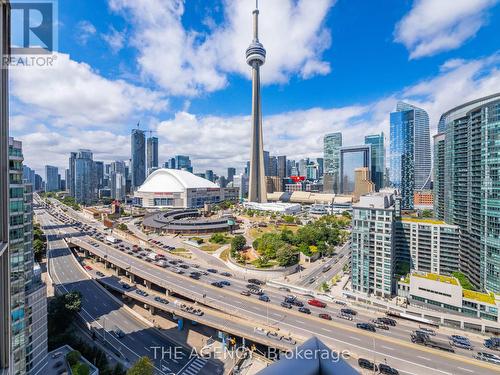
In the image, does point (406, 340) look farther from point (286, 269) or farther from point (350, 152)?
point (350, 152)

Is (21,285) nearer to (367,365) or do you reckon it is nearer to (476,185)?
(367,365)

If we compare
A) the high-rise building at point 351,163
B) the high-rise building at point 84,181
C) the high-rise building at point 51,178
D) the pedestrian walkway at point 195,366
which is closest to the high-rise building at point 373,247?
the pedestrian walkway at point 195,366

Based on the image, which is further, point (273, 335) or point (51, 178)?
point (51, 178)

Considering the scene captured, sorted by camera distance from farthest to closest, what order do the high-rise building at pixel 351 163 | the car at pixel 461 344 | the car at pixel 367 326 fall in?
the high-rise building at pixel 351 163
the car at pixel 367 326
the car at pixel 461 344

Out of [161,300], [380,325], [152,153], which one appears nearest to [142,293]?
[161,300]

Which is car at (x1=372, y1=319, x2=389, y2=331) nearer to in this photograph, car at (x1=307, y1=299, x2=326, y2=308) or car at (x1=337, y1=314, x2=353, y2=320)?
car at (x1=337, y1=314, x2=353, y2=320)

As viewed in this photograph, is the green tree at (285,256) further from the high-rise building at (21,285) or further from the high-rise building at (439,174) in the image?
the high-rise building at (439,174)
